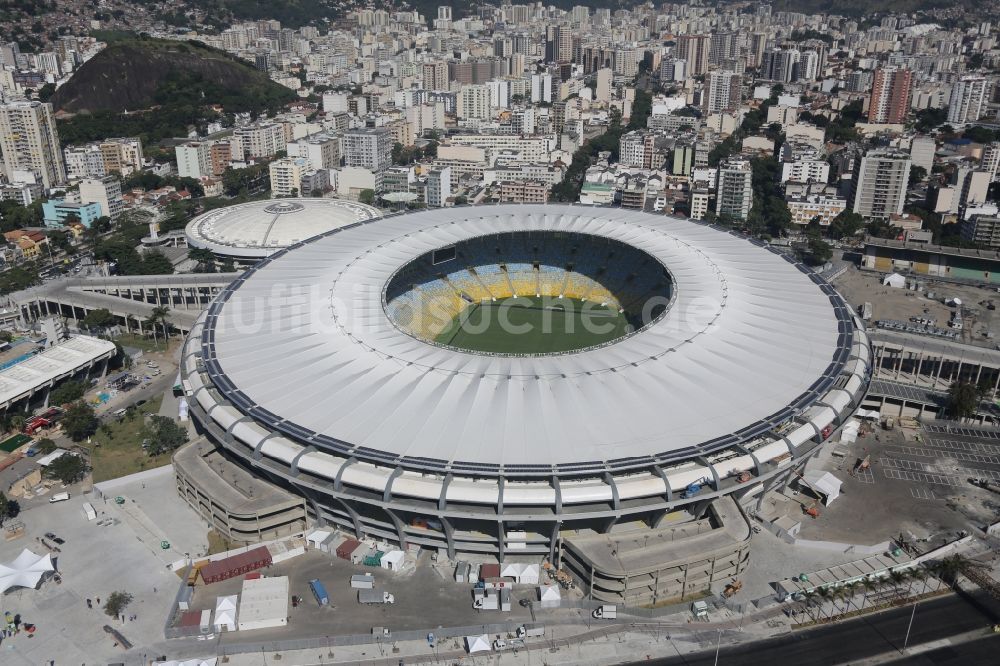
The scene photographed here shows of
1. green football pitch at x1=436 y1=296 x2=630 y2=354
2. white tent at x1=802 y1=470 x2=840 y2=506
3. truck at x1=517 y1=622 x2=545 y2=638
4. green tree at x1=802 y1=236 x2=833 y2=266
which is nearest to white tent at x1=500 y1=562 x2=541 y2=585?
truck at x1=517 y1=622 x2=545 y2=638

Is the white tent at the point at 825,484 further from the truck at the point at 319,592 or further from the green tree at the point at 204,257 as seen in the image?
the green tree at the point at 204,257

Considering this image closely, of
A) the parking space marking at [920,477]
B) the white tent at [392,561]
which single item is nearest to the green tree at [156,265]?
the white tent at [392,561]

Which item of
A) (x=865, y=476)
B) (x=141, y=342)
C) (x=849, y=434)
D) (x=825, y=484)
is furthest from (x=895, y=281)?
(x=141, y=342)

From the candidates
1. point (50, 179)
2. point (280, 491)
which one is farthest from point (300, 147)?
point (280, 491)

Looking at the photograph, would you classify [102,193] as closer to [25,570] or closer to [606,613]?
[25,570]

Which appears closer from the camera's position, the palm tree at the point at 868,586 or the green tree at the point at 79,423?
the palm tree at the point at 868,586

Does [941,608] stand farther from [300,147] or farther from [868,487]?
[300,147]

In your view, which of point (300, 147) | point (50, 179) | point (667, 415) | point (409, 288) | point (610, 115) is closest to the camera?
point (667, 415)
